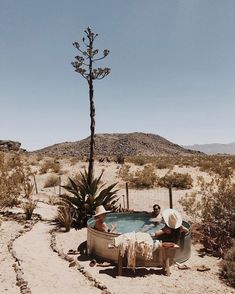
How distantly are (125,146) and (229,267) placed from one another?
94602 mm

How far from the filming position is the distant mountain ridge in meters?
96.5

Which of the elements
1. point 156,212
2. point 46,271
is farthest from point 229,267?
point 46,271

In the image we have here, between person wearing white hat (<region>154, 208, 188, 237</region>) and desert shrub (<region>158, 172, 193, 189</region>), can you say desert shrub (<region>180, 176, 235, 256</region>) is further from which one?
desert shrub (<region>158, 172, 193, 189</region>)

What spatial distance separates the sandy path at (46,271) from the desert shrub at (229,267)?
8.68ft

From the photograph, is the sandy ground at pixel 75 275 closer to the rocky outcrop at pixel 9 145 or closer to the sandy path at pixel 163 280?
the sandy path at pixel 163 280

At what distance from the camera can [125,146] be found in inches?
4018

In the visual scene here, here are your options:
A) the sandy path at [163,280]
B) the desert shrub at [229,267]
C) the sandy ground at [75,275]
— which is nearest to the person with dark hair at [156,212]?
the sandy ground at [75,275]

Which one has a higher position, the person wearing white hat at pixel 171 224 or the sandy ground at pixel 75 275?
the person wearing white hat at pixel 171 224

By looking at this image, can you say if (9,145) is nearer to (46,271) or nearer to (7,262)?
(7,262)

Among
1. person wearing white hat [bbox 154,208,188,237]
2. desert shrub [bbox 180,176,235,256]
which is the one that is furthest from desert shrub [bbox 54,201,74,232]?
desert shrub [bbox 180,176,235,256]

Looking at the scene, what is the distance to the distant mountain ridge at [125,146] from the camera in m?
96.5

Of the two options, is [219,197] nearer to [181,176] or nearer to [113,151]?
[181,176]

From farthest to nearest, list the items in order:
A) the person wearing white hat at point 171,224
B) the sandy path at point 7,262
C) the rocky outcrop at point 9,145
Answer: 1. the rocky outcrop at point 9,145
2. the person wearing white hat at point 171,224
3. the sandy path at point 7,262

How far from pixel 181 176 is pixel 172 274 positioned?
44.8 ft
